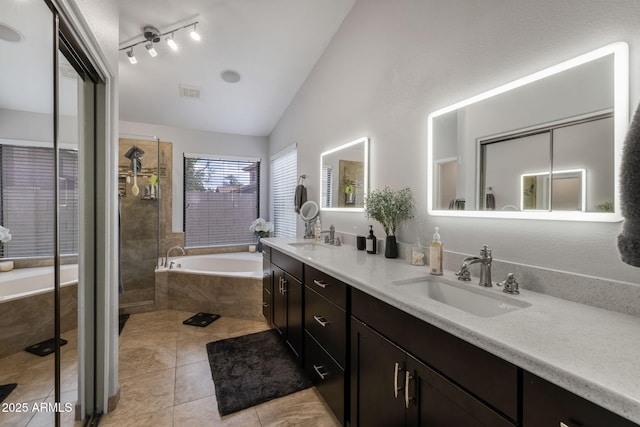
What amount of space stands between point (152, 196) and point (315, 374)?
3140 mm

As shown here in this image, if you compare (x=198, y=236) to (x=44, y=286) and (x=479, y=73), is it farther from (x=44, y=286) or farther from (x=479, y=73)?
(x=479, y=73)

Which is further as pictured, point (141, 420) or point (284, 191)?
point (284, 191)

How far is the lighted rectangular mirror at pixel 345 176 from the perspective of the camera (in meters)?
2.32

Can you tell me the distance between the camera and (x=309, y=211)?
3180mm

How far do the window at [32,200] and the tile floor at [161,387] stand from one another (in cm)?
38

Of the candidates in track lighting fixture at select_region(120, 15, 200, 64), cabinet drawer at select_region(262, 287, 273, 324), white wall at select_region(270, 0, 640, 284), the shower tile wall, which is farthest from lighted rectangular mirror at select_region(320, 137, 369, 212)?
the shower tile wall

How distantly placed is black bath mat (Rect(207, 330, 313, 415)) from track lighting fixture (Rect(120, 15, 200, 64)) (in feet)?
8.79

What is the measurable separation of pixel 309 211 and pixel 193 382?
1.89 m

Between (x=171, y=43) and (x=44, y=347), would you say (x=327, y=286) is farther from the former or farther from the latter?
(x=171, y=43)

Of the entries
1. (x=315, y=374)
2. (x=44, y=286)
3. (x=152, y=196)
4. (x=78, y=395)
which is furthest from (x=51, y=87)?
(x=152, y=196)

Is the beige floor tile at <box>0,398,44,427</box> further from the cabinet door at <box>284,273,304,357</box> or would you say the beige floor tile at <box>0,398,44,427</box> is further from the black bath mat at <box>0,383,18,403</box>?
the cabinet door at <box>284,273,304,357</box>

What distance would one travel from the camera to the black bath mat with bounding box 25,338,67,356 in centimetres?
101

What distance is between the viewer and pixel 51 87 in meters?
1.12

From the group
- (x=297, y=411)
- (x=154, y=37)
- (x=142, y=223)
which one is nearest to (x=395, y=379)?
(x=297, y=411)
